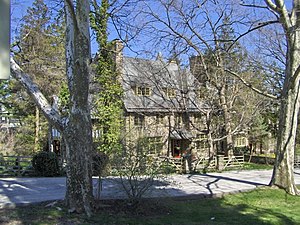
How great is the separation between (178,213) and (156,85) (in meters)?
17.7

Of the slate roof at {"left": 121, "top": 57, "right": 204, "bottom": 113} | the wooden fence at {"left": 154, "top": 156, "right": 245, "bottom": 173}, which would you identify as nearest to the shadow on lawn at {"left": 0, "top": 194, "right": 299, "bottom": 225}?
the wooden fence at {"left": 154, "top": 156, "right": 245, "bottom": 173}

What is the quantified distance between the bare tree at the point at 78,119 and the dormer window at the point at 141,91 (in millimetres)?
19678

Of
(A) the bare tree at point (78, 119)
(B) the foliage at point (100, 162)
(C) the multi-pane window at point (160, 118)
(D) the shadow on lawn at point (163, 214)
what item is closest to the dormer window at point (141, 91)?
(C) the multi-pane window at point (160, 118)

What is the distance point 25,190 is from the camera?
11.7 m

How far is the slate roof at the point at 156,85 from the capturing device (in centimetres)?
2498

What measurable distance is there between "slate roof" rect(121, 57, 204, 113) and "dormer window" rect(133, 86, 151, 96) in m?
0.26

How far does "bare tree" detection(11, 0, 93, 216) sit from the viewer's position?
25.9 feet

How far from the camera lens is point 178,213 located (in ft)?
27.3

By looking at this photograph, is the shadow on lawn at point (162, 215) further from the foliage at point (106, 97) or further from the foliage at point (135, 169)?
the foliage at point (106, 97)

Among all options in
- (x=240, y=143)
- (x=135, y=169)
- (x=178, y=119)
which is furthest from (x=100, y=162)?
(x=240, y=143)

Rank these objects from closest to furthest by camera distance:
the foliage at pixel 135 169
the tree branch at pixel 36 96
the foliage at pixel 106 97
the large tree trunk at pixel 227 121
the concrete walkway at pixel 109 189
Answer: the foliage at pixel 135 169, the tree branch at pixel 36 96, the concrete walkway at pixel 109 189, the foliage at pixel 106 97, the large tree trunk at pixel 227 121

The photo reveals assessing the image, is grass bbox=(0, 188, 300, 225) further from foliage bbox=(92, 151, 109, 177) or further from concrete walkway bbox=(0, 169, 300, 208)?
foliage bbox=(92, 151, 109, 177)

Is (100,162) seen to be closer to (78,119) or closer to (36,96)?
(78,119)

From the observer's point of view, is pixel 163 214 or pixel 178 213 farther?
pixel 178 213
